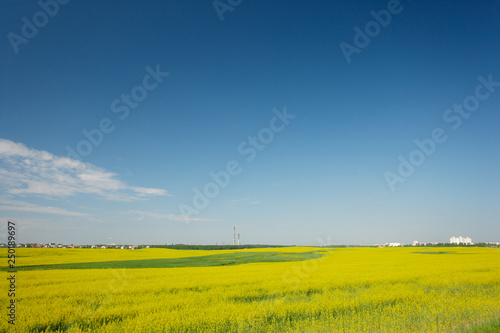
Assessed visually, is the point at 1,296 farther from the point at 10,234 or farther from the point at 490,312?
the point at 490,312

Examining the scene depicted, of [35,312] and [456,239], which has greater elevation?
[35,312]

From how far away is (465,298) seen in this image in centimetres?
1088

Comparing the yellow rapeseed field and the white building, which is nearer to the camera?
the yellow rapeseed field

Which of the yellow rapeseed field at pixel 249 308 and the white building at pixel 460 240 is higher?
the yellow rapeseed field at pixel 249 308

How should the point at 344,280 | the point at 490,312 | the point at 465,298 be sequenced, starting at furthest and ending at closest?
1. the point at 344,280
2. the point at 465,298
3. the point at 490,312

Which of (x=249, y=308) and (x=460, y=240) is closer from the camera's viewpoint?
(x=249, y=308)

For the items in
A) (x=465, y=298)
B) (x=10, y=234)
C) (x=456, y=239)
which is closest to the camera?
(x=10, y=234)

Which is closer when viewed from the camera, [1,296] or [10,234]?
[10,234]

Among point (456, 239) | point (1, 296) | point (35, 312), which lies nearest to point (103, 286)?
point (1, 296)

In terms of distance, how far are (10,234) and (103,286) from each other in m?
5.83

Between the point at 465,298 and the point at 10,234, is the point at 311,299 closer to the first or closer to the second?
the point at 465,298

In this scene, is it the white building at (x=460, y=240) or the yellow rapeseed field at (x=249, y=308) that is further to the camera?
the white building at (x=460, y=240)

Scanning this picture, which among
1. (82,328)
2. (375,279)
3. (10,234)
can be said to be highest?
(10,234)

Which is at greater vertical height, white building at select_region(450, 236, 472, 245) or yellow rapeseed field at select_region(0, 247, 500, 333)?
yellow rapeseed field at select_region(0, 247, 500, 333)
